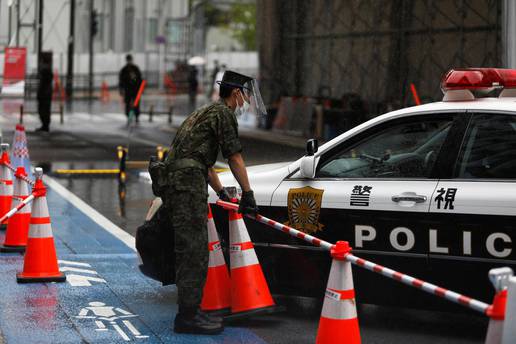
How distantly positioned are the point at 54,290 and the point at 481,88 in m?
3.69

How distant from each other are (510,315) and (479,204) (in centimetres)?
207

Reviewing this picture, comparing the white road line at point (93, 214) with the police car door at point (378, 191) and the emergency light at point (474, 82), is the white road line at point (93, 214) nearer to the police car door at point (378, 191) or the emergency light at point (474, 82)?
the police car door at point (378, 191)

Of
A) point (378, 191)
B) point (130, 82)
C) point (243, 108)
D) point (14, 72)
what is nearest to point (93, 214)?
point (243, 108)

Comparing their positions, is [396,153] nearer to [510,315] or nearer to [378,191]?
[378,191]

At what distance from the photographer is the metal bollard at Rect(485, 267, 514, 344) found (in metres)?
5.04

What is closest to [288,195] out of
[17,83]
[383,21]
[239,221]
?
[239,221]

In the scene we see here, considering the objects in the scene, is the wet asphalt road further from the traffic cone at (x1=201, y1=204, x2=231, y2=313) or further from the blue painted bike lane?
the blue painted bike lane

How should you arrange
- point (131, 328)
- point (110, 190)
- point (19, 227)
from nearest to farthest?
1. point (131, 328)
2. point (19, 227)
3. point (110, 190)

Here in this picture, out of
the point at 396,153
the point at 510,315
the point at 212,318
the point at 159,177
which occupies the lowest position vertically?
the point at 212,318

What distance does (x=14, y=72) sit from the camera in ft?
106

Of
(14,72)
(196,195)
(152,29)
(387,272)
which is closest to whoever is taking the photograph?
(387,272)

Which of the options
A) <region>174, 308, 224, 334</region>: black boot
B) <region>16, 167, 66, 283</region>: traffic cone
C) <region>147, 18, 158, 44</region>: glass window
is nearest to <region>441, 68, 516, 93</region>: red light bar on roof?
<region>174, 308, 224, 334</region>: black boot

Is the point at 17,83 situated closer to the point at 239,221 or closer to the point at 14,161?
the point at 14,161

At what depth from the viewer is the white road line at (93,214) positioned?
11.9m
